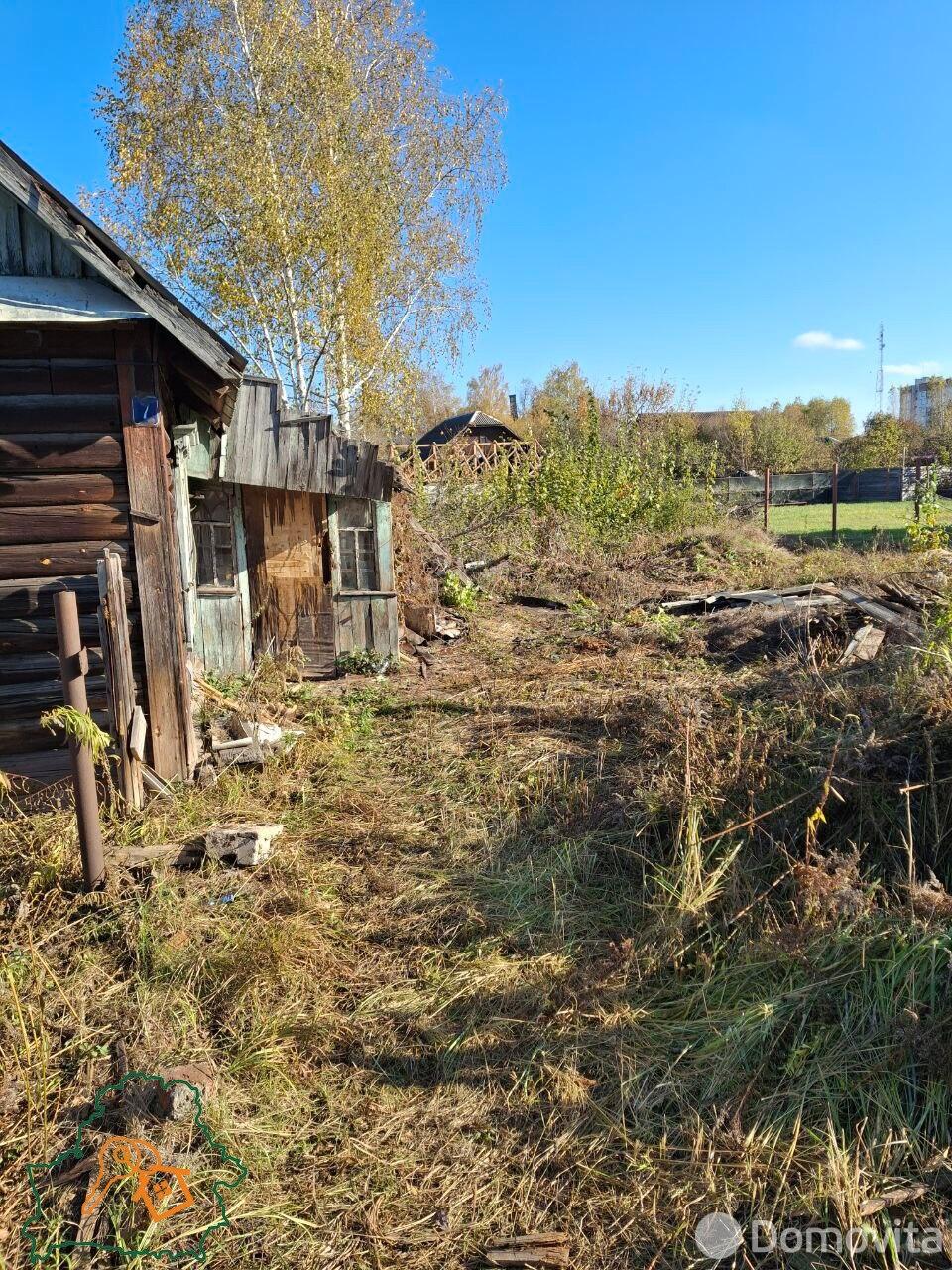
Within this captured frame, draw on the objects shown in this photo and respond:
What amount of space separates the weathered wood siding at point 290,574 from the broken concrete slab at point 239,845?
5.09 meters

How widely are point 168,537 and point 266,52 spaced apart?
17.4m

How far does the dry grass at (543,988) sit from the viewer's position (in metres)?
2.68

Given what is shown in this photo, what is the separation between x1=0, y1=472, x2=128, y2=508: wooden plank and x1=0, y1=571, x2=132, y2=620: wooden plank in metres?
0.51

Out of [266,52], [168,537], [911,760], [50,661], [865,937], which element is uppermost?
[266,52]

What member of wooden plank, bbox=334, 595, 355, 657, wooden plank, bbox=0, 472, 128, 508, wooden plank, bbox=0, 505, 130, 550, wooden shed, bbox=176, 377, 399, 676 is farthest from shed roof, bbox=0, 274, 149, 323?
wooden plank, bbox=334, 595, 355, 657

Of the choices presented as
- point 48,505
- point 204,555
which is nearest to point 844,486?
point 204,555

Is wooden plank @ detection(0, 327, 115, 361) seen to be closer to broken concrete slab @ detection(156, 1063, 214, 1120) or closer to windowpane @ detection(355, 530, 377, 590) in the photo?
broken concrete slab @ detection(156, 1063, 214, 1120)

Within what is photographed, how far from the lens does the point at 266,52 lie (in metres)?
17.7

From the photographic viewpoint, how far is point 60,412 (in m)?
5.33

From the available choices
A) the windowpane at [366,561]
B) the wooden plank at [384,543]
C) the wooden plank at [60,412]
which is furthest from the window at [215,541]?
the wooden plank at [60,412]

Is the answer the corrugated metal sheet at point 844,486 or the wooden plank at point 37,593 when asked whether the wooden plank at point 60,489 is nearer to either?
the wooden plank at point 37,593

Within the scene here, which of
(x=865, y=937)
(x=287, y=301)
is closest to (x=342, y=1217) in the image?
(x=865, y=937)

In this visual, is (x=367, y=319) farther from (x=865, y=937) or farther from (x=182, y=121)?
(x=865, y=937)

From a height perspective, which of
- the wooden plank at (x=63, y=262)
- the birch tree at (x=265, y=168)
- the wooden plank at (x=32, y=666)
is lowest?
the wooden plank at (x=32, y=666)
